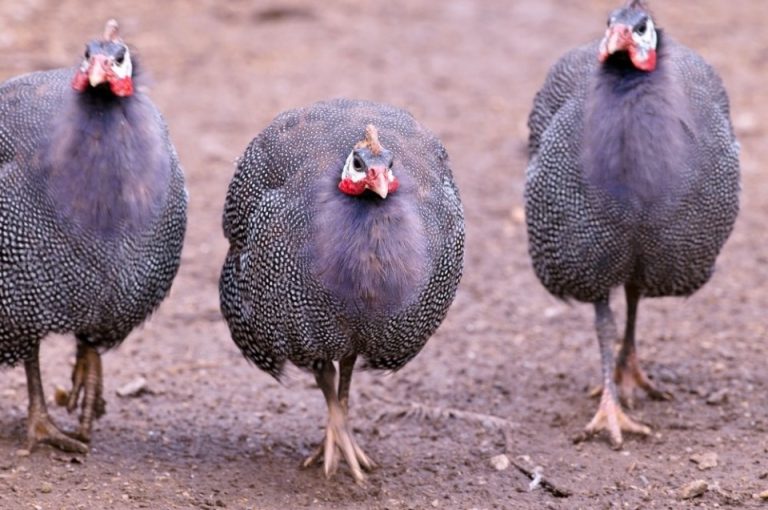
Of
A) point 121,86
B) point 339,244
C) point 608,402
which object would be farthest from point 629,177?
point 121,86

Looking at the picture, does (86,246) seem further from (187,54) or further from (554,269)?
(187,54)

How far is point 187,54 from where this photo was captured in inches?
436

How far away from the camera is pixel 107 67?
17.1 feet

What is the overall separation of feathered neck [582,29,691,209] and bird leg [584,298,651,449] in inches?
27.6

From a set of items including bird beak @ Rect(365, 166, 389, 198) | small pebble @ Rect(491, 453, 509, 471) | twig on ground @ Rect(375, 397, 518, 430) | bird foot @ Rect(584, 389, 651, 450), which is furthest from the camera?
twig on ground @ Rect(375, 397, 518, 430)

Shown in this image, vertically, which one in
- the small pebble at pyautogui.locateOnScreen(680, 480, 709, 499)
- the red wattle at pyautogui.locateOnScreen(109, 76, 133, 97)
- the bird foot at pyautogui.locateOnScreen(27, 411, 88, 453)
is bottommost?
the bird foot at pyautogui.locateOnScreen(27, 411, 88, 453)

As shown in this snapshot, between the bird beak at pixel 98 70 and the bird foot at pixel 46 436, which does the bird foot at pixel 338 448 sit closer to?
the bird foot at pixel 46 436

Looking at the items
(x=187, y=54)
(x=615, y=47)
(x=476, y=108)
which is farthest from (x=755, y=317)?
(x=187, y=54)

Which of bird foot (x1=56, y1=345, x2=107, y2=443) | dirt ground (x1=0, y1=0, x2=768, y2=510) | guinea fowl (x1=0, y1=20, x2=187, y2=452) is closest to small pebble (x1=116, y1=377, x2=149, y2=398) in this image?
dirt ground (x1=0, y1=0, x2=768, y2=510)

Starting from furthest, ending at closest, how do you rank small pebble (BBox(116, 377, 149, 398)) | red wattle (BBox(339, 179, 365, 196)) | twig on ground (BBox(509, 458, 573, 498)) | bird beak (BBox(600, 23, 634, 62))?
small pebble (BBox(116, 377, 149, 398)) → bird beak (BBox(600, 23, 634, 62)) → twig on ground (BBox(509, 458, 573, 498)) → red wattle (BBox(339, 179, 365, 196))

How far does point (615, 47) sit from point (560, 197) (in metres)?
0.73

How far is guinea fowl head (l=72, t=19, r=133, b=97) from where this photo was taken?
5.21m

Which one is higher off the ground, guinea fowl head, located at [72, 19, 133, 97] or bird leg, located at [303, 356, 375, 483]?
guinea fowl head, located at [72, 19, 133, 97]

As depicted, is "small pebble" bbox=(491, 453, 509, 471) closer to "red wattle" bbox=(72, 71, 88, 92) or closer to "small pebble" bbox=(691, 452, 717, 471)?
"small pebble" bbox=(691, 452, 717, 471)
